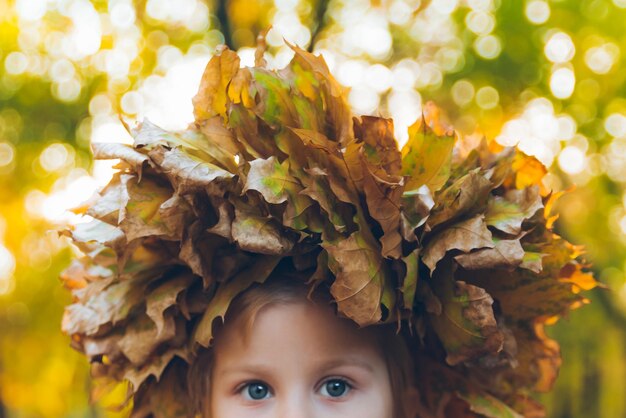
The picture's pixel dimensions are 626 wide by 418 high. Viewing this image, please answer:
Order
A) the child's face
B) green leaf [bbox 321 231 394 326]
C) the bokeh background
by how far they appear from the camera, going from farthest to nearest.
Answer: the bokeh background, the child's face, green leaf [bbox 321 231 394 326]

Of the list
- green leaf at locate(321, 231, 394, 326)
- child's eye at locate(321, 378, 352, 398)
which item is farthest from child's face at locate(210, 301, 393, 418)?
green leaf at locate(321, 231, 394, 326)

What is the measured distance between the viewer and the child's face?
197cm

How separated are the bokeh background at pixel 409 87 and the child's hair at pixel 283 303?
564 centimetres

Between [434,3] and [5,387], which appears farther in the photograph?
[5,387]

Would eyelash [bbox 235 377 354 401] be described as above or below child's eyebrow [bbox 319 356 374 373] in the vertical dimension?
below

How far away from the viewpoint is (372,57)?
8.95 m

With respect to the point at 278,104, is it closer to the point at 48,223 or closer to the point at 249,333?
the point at 249,333

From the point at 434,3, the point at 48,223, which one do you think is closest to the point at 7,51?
the point at 48,223

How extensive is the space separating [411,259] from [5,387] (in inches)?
365

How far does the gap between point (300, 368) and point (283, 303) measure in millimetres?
169

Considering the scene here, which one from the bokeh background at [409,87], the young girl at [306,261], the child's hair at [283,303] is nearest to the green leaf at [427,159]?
the young girl at [306,261]

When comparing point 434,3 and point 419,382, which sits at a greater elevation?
point 434,3

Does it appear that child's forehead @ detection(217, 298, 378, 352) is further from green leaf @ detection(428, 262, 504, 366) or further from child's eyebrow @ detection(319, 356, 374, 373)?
green leaf @ detection(428, 262, 504, 366)

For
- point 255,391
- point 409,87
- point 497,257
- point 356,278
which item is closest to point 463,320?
point 497,257
